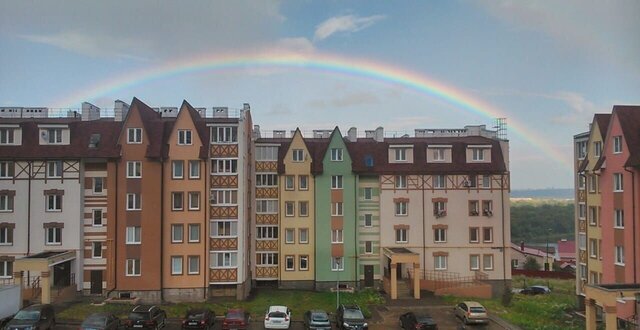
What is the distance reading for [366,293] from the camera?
150 ft

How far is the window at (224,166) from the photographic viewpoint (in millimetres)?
43500

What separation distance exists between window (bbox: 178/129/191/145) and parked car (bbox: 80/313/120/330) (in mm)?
16255

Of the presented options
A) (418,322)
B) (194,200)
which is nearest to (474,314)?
(418,322)

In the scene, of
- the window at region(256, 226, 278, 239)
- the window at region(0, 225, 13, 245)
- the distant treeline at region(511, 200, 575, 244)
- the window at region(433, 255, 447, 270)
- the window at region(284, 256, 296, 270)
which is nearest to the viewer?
the window at region(0, 225, 13, 245)

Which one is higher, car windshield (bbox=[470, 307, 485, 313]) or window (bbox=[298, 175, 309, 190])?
window (bbox=[298, 175, 309, 190])

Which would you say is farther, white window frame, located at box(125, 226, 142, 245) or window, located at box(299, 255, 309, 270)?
window, located at box(299, 255, 309, 270)

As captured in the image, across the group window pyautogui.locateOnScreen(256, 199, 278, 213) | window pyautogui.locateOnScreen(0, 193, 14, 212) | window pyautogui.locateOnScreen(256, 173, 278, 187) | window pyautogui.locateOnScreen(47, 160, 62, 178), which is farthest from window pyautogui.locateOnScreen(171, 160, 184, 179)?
window pyautogui.locateOnScreen(0, 193, 14, 212)

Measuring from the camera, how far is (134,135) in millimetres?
42375

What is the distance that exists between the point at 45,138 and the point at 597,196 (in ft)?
149

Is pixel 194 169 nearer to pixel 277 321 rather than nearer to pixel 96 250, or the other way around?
pixel 96 250

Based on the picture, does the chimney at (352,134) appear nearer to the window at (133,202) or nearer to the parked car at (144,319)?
the window at (133,202)

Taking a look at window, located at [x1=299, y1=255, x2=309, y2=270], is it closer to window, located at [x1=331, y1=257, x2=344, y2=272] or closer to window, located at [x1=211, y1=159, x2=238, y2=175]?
window, located at [x1=331, y1=257, x2=344, y2=272]

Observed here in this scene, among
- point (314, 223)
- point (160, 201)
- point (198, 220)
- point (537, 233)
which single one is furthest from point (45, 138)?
point (537, 233)

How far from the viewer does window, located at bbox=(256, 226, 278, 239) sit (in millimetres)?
49531
